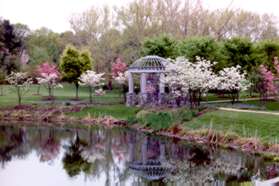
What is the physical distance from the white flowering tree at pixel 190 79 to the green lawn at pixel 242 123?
8.48 ft

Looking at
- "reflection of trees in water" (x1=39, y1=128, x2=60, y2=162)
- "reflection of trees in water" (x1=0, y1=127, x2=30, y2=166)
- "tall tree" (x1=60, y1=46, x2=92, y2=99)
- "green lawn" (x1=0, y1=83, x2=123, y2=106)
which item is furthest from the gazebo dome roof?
"reflection of trees in water" (x1=0, y1=127, x2=30, y2=166)

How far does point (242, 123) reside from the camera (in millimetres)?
21578

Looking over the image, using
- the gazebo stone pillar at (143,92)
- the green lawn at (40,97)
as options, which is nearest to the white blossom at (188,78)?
the gazebo stone pillar at (143,92)

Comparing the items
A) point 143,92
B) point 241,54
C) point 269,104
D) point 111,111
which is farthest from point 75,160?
point 241,54

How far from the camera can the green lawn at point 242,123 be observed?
19.8m

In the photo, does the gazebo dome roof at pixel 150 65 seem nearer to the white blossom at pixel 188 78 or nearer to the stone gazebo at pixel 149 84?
the stone gazebo at pixel 149 84

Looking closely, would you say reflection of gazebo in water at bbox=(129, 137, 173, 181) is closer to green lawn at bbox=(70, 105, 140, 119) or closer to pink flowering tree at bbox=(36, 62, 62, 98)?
green lawn at bbox=(70, 105, 140, 119)

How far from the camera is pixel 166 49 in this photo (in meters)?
34.3

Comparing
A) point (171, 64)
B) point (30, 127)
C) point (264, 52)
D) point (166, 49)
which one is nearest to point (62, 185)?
point (30, 127)

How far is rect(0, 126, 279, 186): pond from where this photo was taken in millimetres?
14609

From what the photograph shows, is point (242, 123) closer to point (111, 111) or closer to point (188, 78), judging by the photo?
point (188, 78)

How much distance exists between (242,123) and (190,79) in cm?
580

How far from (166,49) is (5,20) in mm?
27993

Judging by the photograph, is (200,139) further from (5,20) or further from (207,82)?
(5,20)
